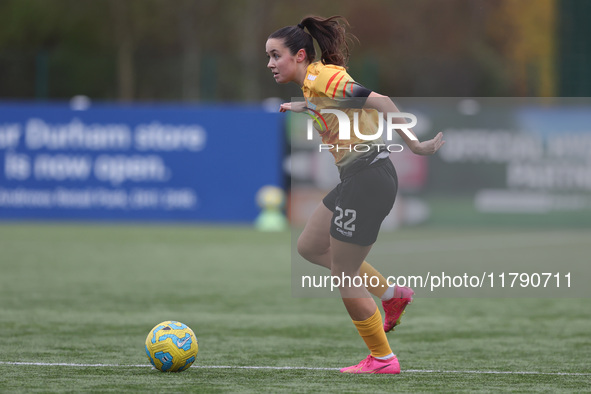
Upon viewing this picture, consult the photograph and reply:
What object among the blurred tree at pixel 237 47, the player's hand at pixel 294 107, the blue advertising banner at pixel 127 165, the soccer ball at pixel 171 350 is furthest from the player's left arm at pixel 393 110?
the blue advertising banner at pixel 127 165

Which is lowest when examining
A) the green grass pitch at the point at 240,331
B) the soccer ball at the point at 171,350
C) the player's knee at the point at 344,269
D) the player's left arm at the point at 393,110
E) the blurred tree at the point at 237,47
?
the green grass pitch at the point at 240,331

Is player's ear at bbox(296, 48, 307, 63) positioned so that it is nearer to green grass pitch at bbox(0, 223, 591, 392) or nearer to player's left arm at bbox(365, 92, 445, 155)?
player's left arm at bbox(365, 92, 445, 155)

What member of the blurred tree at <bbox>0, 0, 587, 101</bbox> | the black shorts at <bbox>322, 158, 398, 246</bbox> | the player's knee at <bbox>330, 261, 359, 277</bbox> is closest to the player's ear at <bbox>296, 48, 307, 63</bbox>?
the black shorts at <bbox>322, 158, 398, 246</bbox>

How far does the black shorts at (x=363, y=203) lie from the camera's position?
5.80 meters

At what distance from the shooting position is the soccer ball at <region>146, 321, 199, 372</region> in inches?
239

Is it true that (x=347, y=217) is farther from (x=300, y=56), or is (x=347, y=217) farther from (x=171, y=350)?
(x=171, y=350)

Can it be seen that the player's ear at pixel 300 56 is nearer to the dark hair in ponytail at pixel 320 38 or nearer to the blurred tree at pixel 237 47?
the dark hair in ponytail at pixel 320 38

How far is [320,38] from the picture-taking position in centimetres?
599

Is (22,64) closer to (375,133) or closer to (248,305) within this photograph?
(248,305)

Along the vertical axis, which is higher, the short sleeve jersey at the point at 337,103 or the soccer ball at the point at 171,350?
the short sleeve jersey at the point at 337,103

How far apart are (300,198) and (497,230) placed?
337 cm

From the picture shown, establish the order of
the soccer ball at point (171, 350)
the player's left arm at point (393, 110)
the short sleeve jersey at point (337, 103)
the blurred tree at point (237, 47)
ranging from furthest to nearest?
the blurred tree at point (237, 47)
the soccer ball at point (171, 350)
the short sleeve jersey at point (337, 103)
the player's left arm at point (393, 110)

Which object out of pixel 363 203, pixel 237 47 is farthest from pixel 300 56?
pixel 237 47

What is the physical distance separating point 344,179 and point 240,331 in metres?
2.40
